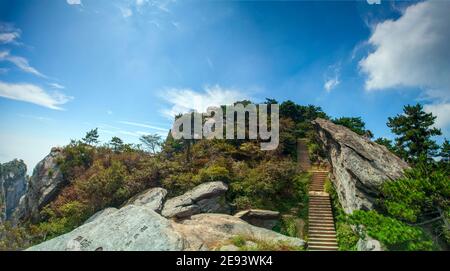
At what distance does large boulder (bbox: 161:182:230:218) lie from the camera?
12.4 m

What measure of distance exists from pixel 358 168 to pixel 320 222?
3409 mm

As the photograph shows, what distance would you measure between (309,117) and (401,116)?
10228 mm

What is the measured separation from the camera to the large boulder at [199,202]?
40.8 feet

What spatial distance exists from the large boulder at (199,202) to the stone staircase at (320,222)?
14.0ft

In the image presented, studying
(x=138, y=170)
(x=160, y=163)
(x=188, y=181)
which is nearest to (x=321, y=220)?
(x=188, y=181)

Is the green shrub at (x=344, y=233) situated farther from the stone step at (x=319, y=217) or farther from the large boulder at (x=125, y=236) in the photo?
the large boulder at (x=125, y=236)

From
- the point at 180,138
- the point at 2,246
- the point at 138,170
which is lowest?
the point at 2,246

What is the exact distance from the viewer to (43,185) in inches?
703

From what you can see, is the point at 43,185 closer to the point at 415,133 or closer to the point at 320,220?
the point at 320,220

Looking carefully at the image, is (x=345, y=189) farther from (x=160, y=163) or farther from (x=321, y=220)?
(x=160, y=163)

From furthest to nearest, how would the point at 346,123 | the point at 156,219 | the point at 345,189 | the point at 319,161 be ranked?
1. the point at 346,123
2. the point at 319,161
3. the point at 345,189
4. the point at 156,219

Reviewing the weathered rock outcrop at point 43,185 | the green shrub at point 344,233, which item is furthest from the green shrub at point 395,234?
the weathered rock outcrop at point 43,185

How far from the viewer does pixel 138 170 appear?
15.8 meters
